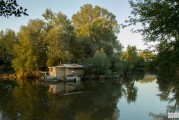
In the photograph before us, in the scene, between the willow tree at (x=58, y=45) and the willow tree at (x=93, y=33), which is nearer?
the willow tree at (x=58, y=45)

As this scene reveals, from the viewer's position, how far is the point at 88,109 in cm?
1762

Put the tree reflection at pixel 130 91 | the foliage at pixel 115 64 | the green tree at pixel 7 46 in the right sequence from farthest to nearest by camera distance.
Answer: the green tree at pixel 7 46 < the foliage at pixel 115 64 < the tree reflection at pixel 130 91

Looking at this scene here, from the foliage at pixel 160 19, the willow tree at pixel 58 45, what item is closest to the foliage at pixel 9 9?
the foliage at pixel 160 19

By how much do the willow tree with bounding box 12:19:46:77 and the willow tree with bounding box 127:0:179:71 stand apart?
127 feet

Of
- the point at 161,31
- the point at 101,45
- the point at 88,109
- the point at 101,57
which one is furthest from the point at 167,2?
the point at 101,45

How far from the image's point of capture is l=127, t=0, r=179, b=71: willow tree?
784 centimetres

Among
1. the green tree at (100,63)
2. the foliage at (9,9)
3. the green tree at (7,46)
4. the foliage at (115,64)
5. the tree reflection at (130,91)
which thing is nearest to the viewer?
the foliage at (9,9)

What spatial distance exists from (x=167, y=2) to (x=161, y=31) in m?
1.00

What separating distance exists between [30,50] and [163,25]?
133ft

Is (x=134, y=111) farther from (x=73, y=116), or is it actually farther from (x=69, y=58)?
(x=69, y=58)

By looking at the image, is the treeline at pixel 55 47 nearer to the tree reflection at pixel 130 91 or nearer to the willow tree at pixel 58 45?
the willow tree at pixel 58 45

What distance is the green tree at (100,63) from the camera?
44.8m

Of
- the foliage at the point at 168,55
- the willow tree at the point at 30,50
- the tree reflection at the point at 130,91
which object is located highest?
the willow tree at the point at 30,50

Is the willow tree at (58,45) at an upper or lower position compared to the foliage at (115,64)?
upper
